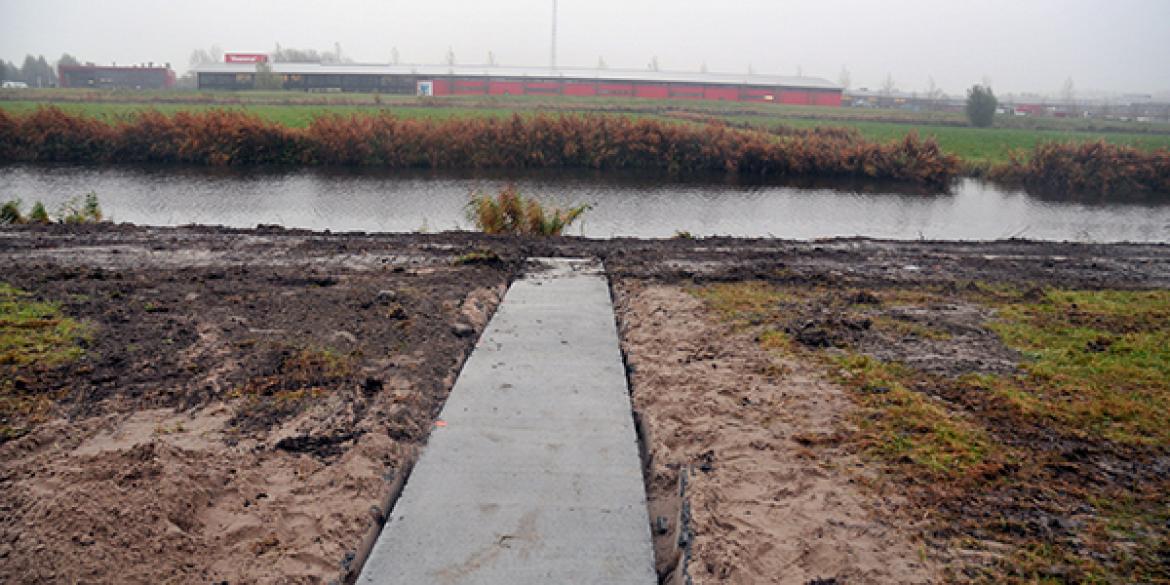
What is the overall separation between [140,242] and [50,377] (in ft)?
18.6

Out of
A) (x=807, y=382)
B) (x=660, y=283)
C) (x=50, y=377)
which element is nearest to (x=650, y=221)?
(x=660, y=283)

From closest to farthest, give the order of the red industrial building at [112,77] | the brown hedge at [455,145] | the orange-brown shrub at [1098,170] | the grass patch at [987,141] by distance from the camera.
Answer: the brown hedge at [455,145], the orange-brown shrub at [1098,170], the grass patch at [987,141], the red industrial building at [112,77]

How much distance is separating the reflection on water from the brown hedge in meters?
1.44

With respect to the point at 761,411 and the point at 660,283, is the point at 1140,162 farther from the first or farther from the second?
the point at 761,411

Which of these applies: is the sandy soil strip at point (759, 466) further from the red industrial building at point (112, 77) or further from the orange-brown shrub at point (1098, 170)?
the red industrial building at point (112, 77)

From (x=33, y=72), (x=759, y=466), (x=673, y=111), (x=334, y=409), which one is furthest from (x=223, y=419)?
(x=33, y=72)

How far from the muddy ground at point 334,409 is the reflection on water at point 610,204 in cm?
Answer: 579

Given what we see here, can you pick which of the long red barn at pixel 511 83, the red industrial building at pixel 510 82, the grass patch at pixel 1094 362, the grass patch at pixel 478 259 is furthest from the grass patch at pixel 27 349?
the long red barn at pixel 511 83

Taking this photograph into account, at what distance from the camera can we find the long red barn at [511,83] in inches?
2611

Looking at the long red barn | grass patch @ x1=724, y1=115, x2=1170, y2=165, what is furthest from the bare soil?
the long red barn

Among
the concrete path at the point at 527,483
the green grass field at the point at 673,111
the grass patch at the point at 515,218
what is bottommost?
the concrete path at the point at 527,483

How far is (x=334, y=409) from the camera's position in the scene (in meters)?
4.82

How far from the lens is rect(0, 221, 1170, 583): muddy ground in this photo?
132 inches

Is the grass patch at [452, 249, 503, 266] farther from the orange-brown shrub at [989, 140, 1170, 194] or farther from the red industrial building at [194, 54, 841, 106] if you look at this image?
the red industrial building at [194, 54, 841, 106]
